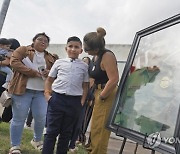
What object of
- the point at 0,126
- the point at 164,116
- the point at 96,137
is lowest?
the point at 0,126

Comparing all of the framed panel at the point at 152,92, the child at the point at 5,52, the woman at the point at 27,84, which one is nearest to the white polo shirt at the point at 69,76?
the woman at the point at 27,84

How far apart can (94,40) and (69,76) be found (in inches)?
18.7

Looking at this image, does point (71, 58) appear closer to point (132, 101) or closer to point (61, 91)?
point (61, 91)

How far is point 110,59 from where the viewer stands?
2.99 meters

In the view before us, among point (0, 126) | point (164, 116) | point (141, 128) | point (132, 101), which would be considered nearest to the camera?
point (164, 116)

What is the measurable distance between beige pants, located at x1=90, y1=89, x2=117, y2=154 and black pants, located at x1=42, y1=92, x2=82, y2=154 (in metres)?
0.26

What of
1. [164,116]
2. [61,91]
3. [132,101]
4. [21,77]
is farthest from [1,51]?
[164,116]

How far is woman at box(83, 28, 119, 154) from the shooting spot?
294cm

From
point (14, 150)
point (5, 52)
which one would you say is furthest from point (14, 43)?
point (14, 150)

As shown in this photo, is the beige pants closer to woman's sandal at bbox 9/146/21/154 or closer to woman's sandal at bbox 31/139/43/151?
woman's sandal at bbox 9/146/21/154

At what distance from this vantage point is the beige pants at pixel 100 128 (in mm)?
2938

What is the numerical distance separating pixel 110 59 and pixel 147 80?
2.32 feet

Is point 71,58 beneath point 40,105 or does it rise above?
above

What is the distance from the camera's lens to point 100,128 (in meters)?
2.95
